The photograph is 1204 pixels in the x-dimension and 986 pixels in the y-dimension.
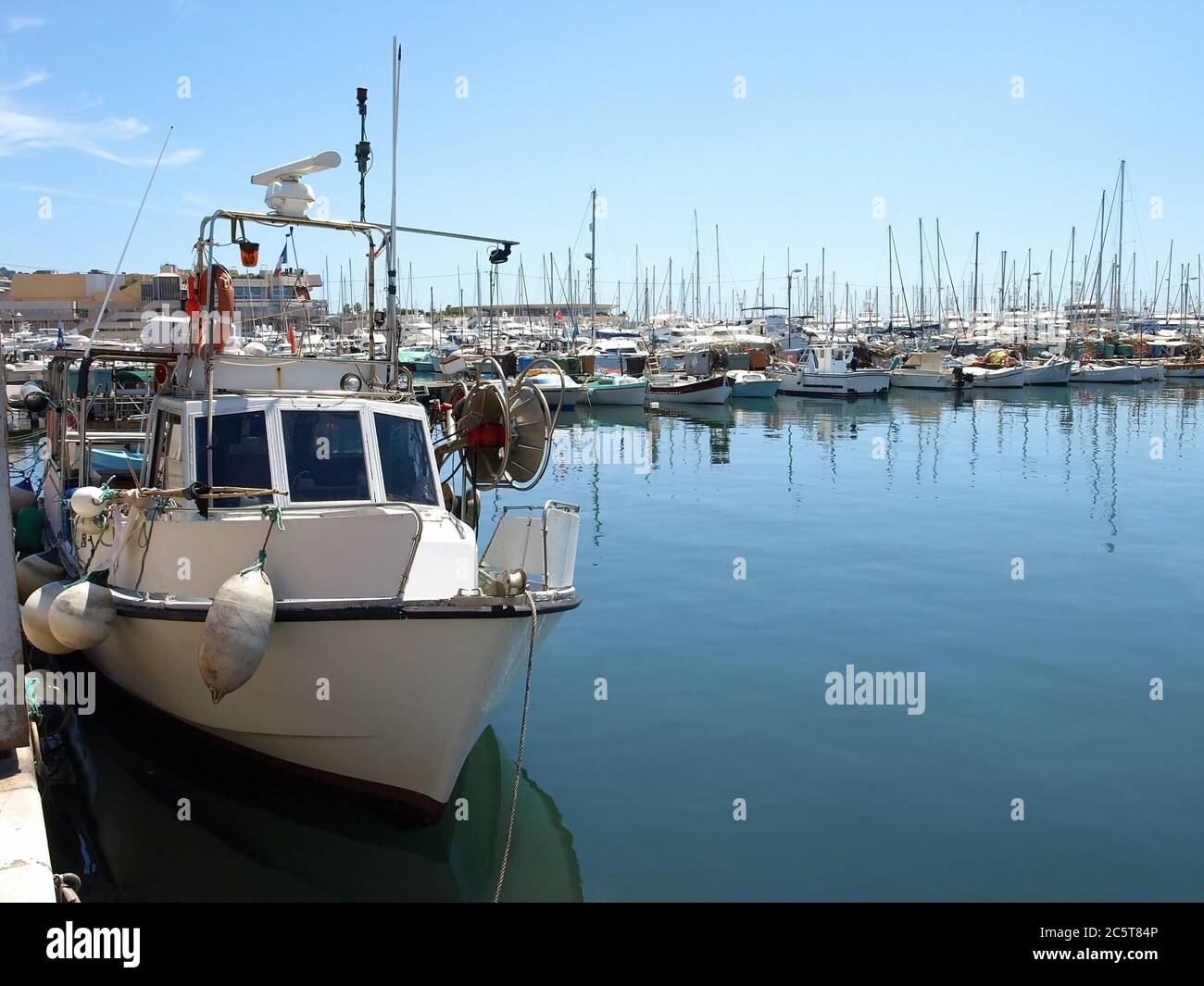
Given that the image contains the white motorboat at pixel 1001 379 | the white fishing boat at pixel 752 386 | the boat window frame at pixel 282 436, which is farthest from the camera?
the white motorboat at pixel 1001 379

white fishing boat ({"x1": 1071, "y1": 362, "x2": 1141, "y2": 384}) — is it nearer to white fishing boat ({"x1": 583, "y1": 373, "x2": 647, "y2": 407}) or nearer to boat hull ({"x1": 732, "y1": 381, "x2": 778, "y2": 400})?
boat hull ({"x1": 732, "y1": 381, "x2": 778, "y2": 400})

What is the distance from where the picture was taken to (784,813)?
868cm

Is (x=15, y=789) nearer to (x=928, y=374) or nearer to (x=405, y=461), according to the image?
(x=405, y=461)

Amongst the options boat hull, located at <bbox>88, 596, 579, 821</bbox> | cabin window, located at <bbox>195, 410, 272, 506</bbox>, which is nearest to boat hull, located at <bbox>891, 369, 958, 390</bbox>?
boat hull, located at <bbox>88, 596, 579, 821</bbox>

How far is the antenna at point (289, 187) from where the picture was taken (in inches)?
390

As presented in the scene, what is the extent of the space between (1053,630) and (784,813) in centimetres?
628

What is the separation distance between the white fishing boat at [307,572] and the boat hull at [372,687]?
1 cm

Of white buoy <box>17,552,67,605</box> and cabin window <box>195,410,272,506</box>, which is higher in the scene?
Answer: cabin window <box>195,410,272,506</box>

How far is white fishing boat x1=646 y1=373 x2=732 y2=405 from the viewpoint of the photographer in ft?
165

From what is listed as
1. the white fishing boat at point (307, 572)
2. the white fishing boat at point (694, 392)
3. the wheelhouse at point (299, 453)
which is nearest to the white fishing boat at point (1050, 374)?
the white fishing boat at point (694, 392)

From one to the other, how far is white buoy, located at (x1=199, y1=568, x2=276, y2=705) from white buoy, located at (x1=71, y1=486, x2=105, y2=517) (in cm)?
267

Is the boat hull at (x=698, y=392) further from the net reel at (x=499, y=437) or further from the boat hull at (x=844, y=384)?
the net reel at (x=499, y=437)

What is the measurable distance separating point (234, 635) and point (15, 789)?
62.0 inches
